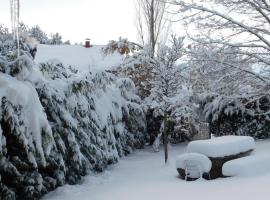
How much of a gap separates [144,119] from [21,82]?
642 cm

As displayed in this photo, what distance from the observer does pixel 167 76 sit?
32.9ft

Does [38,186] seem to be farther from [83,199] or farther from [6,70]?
[6,70]

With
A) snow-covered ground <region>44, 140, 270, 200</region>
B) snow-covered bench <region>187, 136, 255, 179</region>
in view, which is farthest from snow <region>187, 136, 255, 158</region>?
snow-covered ground <region>44, 140, 270, 200</region>

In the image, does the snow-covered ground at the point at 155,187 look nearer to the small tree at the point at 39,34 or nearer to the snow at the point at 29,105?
the snow at the point at 29,105

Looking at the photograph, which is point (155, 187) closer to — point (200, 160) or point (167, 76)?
point (200, 160)

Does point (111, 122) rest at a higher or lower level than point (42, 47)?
lower

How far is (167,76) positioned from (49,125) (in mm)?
4425

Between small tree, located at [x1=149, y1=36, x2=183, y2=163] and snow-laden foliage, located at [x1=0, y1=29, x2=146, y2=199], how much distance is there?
1073 millimetres

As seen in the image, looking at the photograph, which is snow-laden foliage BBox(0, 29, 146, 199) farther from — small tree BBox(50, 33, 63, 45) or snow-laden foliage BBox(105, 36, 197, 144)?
small tree BBox(50, 33, 63, 45)

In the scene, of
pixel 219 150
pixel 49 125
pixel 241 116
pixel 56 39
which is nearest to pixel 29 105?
pixel 49 125

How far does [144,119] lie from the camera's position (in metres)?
12.1

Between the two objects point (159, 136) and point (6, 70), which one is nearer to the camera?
point (6, 70)

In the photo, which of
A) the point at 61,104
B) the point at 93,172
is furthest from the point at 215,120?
the point at 61,104

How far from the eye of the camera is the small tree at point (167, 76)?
9.97 metres
